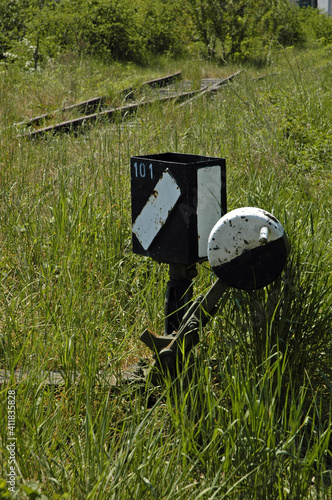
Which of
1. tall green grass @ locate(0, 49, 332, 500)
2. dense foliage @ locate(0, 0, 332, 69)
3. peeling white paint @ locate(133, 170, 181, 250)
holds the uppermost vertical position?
dense foliage @ locate(0, 0, 332, 69)

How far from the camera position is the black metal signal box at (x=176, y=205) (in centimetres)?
202

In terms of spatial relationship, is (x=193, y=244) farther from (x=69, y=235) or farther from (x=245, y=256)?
(x=69, y=235)

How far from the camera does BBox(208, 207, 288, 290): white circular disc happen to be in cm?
186

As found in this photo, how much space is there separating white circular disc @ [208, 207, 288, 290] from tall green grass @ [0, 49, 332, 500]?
0.64 feet

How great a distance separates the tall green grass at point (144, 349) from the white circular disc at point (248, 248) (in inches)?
7.6

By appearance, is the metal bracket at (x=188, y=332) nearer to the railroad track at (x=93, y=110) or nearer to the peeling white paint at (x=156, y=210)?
the peeling white paint at (x=156, y=210)

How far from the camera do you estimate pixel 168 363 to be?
82.0 inches

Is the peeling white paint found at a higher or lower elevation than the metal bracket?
higher

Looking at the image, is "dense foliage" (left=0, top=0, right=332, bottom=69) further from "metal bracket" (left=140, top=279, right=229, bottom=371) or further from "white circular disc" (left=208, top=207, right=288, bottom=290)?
"white circular disc" (left=208, top=207, right=288, bottom=290)

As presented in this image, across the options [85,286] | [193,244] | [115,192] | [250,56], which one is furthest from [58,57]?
[193,244]

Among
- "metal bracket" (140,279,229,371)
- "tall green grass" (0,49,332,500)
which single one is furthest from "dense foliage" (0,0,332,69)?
"metal bracket" (140,279,229,371)

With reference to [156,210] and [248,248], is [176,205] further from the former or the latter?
[248,248]

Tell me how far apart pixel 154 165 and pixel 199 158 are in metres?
0.35

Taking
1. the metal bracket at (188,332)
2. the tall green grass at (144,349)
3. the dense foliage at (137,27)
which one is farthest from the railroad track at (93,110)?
the dense foliage at (137,27)
